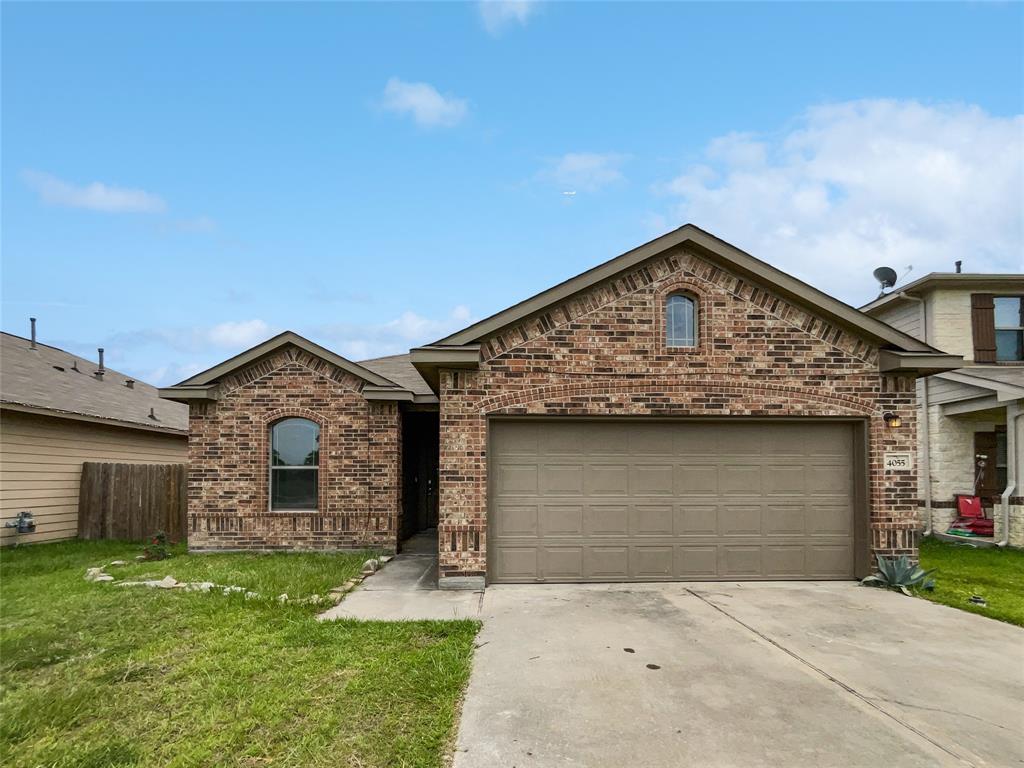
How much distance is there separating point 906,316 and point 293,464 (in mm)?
15188

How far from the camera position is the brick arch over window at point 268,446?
11422mm

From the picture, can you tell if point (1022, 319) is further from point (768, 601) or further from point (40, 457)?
point (40, 457)

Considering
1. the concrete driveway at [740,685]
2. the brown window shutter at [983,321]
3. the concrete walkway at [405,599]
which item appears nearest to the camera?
the concrete driveway at [740,685]

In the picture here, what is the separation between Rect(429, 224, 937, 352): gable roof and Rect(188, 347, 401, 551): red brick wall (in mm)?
4229

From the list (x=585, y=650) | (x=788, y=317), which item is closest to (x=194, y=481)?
(x=585, y=650)

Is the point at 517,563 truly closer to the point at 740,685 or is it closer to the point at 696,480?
the point at 696,480

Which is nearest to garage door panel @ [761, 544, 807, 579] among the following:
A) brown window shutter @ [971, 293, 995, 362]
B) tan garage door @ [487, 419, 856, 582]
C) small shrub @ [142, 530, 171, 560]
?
tan garage door @ [487, 419, 856, 582]

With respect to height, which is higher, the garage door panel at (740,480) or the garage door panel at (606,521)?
the garage door panel at (740,480)

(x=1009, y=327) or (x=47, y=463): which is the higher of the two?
(x=1009, y=327)

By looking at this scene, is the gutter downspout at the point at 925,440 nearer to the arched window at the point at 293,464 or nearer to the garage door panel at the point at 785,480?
the garage door panel at the point at 785,480

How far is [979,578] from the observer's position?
927 centimetres

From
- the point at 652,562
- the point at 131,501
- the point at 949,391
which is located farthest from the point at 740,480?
the point at 131,501

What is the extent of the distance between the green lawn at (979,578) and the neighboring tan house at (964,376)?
1.81 meters

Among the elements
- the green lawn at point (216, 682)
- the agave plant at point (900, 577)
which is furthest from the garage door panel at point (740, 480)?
the green lawn at point (216, 682)
